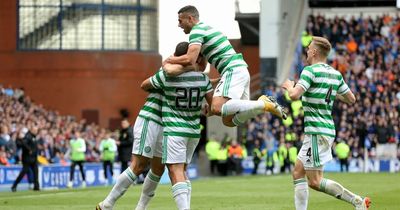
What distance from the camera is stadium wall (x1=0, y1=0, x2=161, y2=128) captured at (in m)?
50.1

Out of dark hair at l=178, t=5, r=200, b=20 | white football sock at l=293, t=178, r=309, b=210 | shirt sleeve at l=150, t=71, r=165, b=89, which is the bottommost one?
white football sock at l=293, t=178, r=309, b=210

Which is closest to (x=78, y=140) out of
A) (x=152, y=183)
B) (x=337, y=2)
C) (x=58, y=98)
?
(x=58, y=98)

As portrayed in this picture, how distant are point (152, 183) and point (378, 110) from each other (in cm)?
3407

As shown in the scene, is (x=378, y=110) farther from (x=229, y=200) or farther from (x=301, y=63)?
(x=229, y=200)

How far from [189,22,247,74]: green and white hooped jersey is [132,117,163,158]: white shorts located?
1.27 m

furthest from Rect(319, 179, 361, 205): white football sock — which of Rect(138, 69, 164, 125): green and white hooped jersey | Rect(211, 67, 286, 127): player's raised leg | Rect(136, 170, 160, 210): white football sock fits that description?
Rect(138, 69, 164, 125): green and white hooped jersey

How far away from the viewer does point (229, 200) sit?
21828mm

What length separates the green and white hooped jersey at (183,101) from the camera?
1362cm

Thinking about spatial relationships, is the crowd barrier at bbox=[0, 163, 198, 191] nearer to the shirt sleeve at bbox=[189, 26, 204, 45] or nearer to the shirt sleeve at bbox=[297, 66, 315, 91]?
the shirt sleeve at bbox=[297, 66, 315, 91]

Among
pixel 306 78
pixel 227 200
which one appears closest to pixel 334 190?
pixel 306 78

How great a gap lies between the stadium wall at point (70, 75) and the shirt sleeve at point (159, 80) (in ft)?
118

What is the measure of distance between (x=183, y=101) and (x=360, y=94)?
36.5 m

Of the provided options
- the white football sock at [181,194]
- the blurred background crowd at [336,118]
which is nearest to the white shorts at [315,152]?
the white football sock at [181,194]

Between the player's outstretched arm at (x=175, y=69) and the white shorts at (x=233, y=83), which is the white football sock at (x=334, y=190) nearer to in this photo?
the white shorts at (x=233, y=83)
